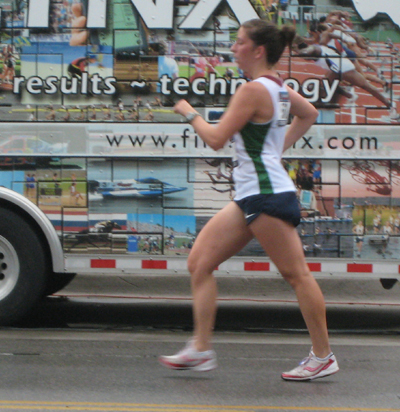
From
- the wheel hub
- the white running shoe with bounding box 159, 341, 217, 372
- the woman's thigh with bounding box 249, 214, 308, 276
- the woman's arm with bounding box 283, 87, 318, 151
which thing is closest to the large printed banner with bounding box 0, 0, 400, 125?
the wheel hub

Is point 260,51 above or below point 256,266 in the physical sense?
above

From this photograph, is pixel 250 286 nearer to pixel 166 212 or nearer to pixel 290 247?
pixel 166 212

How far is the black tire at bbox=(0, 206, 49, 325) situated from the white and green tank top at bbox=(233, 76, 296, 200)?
8.35ft

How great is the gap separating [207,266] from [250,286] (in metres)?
4.42

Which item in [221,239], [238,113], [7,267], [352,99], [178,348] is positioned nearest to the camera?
[238,113]

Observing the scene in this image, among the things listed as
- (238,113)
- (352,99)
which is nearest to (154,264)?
(352,99)

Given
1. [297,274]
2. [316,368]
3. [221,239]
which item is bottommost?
[316,368]

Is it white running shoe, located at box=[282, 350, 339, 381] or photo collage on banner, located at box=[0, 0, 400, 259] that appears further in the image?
photo collage on banner, located at box=[0, 0, 400, 259]

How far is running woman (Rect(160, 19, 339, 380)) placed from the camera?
161 inches

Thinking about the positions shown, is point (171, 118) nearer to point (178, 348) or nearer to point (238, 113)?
point (178, 348)

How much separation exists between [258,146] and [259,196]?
0.27m

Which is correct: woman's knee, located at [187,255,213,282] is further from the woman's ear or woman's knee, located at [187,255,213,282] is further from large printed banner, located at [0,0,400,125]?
large printed banner, located at [0,0,400,125]

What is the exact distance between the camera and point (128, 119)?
6047mm

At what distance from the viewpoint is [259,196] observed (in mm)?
4121
